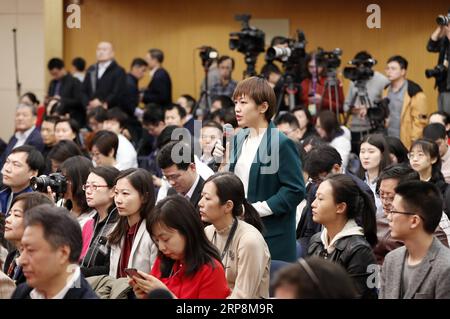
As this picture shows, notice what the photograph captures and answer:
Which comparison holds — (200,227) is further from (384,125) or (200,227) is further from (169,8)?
(169,8)

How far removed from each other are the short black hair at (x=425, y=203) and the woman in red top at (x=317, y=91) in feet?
14.6

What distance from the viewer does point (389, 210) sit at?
13.3ft

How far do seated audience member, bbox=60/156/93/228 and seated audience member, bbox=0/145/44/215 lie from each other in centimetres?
64

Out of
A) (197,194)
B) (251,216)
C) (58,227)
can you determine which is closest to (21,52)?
(197,194)

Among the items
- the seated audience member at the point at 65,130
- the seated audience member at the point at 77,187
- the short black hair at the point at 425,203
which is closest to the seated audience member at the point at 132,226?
the seated audience member at the point at 77,187

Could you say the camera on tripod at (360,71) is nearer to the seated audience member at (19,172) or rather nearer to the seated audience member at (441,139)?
the seated audience member at (441,139)

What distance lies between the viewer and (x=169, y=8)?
10469 millimetres

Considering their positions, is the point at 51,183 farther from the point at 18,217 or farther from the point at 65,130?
the point at 65,130

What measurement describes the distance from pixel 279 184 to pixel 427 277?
3.60ft

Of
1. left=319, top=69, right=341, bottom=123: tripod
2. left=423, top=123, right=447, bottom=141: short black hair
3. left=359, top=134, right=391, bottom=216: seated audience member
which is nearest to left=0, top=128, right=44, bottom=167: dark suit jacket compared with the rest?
left=319, top=69, right=341, bottom=123: tripod

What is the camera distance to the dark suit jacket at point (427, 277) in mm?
2979
